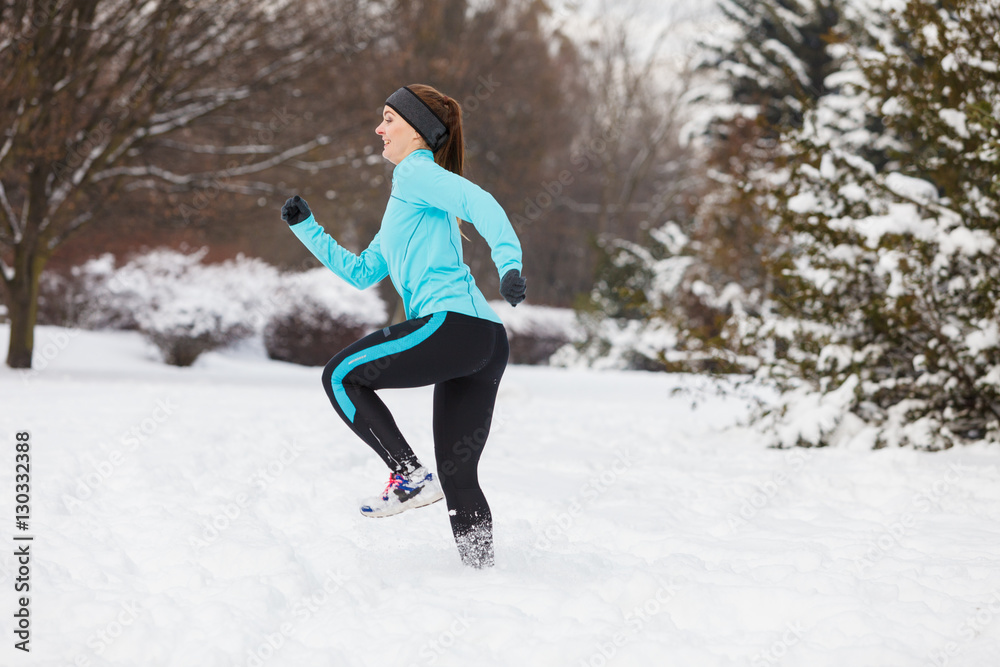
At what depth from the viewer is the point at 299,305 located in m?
15.9

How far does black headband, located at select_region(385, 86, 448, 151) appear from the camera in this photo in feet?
9.48

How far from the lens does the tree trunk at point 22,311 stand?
34.0 ft

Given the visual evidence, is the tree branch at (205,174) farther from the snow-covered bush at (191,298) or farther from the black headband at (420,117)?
the black headband at (420,117)

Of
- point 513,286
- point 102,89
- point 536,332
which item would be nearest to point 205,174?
point 102,89

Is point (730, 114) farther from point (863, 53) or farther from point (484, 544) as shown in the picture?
point (484, 544)

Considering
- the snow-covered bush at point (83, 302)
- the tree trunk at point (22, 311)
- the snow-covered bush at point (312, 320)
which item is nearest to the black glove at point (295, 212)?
the tree trunk at point (22, 311)

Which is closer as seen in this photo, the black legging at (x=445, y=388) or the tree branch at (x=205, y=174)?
the black legging at (x=445, y=388)

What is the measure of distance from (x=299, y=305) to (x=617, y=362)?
6722 mm

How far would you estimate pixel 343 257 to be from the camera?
3.01 meters

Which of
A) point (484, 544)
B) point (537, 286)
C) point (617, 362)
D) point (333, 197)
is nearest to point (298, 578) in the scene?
point (484, 544)

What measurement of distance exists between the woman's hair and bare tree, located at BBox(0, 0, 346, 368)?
281 inches

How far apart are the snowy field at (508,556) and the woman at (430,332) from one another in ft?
1.03

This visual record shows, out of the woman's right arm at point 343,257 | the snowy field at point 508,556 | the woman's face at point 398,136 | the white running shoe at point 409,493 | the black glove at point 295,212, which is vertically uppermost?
the woman's face at point 398,136

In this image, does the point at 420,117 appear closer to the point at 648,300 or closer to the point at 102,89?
the point at 102,89
